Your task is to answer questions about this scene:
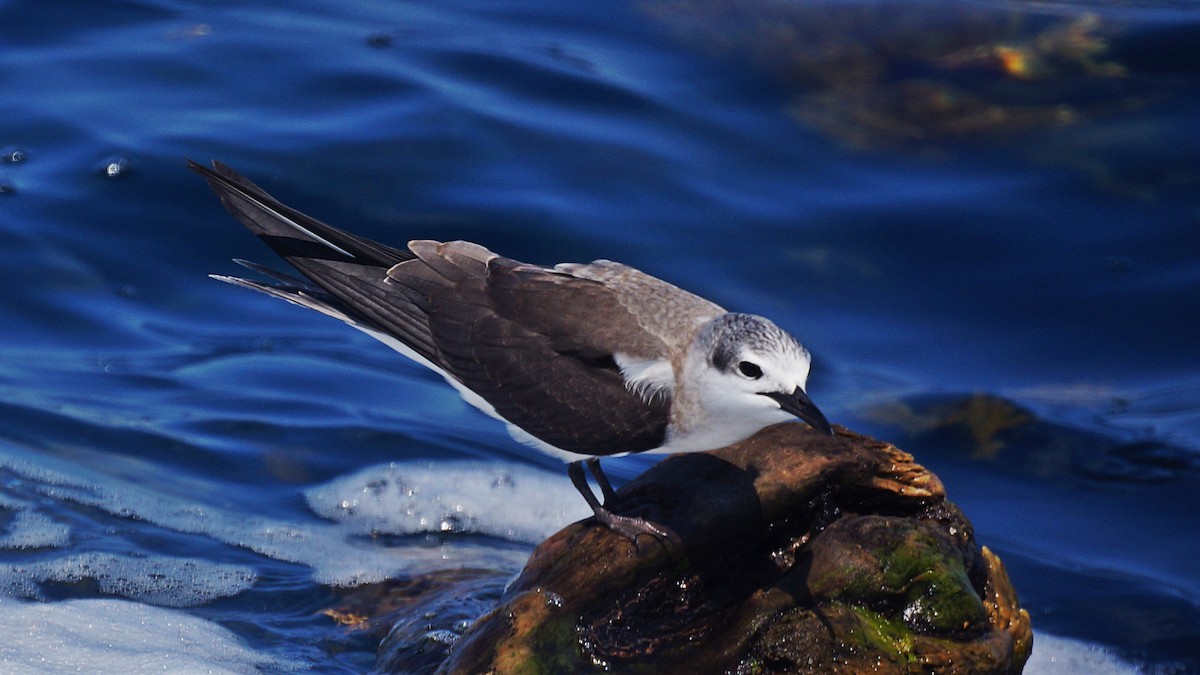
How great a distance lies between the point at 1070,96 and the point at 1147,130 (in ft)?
2.36

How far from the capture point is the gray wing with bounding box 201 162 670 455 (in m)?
5.56

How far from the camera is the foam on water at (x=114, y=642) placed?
5730 millimetres

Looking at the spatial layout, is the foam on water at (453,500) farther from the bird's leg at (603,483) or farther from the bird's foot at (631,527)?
the bird's foot at (631,527)

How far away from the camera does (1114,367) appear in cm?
903

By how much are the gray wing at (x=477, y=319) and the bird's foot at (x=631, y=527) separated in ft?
1.37

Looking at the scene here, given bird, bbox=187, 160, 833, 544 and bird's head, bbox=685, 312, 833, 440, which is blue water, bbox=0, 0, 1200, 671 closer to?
bird, bbox=187, 160, 833, 544

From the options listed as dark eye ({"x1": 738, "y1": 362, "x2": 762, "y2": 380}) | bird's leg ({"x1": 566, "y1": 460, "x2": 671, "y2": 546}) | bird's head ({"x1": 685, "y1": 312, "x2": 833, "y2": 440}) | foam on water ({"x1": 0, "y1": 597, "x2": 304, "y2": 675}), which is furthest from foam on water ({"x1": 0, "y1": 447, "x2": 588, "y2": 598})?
dark eye ({"x1": 738, "y1": 362, "x2": 762, "y2": 380})

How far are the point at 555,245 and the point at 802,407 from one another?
5.66 metres

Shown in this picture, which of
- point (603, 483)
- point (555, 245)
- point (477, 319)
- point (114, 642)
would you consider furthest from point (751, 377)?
point (555, 245)

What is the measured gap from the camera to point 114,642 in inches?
236

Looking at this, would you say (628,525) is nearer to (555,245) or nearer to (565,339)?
(565,339)

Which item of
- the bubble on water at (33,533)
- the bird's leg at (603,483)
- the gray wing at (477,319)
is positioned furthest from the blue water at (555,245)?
the gray wing at (477,319)

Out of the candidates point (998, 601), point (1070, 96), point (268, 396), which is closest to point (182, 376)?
point (268, 396)

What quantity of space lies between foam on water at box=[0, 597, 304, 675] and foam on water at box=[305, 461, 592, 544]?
1361 mm
